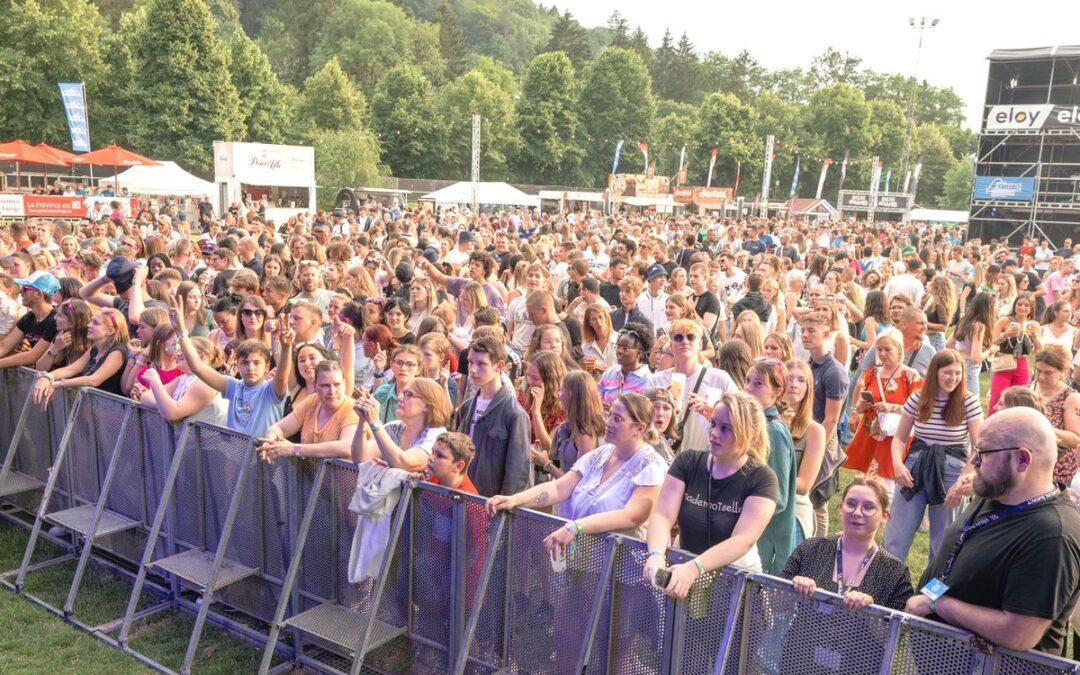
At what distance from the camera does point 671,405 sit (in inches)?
183

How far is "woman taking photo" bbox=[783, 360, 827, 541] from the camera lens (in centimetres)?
480

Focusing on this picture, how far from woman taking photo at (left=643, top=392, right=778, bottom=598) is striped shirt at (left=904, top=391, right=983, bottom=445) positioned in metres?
1.88

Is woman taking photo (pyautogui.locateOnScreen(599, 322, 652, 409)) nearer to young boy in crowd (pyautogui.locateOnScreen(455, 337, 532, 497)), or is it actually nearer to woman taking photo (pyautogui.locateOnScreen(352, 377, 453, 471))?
young boy in crowd (pyautogui.locateOnScreen(455, 337, 532, 497))

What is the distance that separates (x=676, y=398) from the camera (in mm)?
5461

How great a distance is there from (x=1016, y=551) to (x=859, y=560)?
0.79m

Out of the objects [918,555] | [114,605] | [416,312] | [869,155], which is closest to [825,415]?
[918,555]

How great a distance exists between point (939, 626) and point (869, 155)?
85.1 m

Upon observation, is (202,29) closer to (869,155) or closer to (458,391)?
(458,391)

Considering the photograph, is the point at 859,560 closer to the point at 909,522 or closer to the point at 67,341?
the point at 909,522

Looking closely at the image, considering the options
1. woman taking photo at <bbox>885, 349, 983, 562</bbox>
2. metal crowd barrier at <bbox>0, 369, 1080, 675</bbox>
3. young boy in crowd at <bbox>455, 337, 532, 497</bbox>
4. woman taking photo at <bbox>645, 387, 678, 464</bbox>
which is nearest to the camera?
metal crowd barrier at <bbox>0, 369, 1080, 675</bbox>

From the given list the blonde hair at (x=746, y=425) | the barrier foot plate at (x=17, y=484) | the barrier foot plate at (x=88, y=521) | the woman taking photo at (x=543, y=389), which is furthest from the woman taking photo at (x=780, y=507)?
the barrier foot plate at (x=17, y=484)

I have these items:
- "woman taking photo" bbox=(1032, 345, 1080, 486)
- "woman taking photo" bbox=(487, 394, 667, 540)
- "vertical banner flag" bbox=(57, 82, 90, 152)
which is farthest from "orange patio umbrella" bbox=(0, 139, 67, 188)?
"woman taking photo" bbox=(1032, 345, 1080, 486)

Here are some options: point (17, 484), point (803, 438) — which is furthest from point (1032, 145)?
point (17, 484)

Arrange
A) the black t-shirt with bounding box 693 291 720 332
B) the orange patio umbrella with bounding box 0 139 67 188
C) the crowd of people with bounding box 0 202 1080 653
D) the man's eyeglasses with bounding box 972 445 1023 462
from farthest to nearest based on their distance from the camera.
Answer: the orange patio umbrella with bounding box 0 139 67 188 < the black t-shirt with bounding box 693 291 720 332 < the crowd of people with bounding box 0 202 1080 653 < the man's eyeglasses with bounding box 972 445 1023 462
